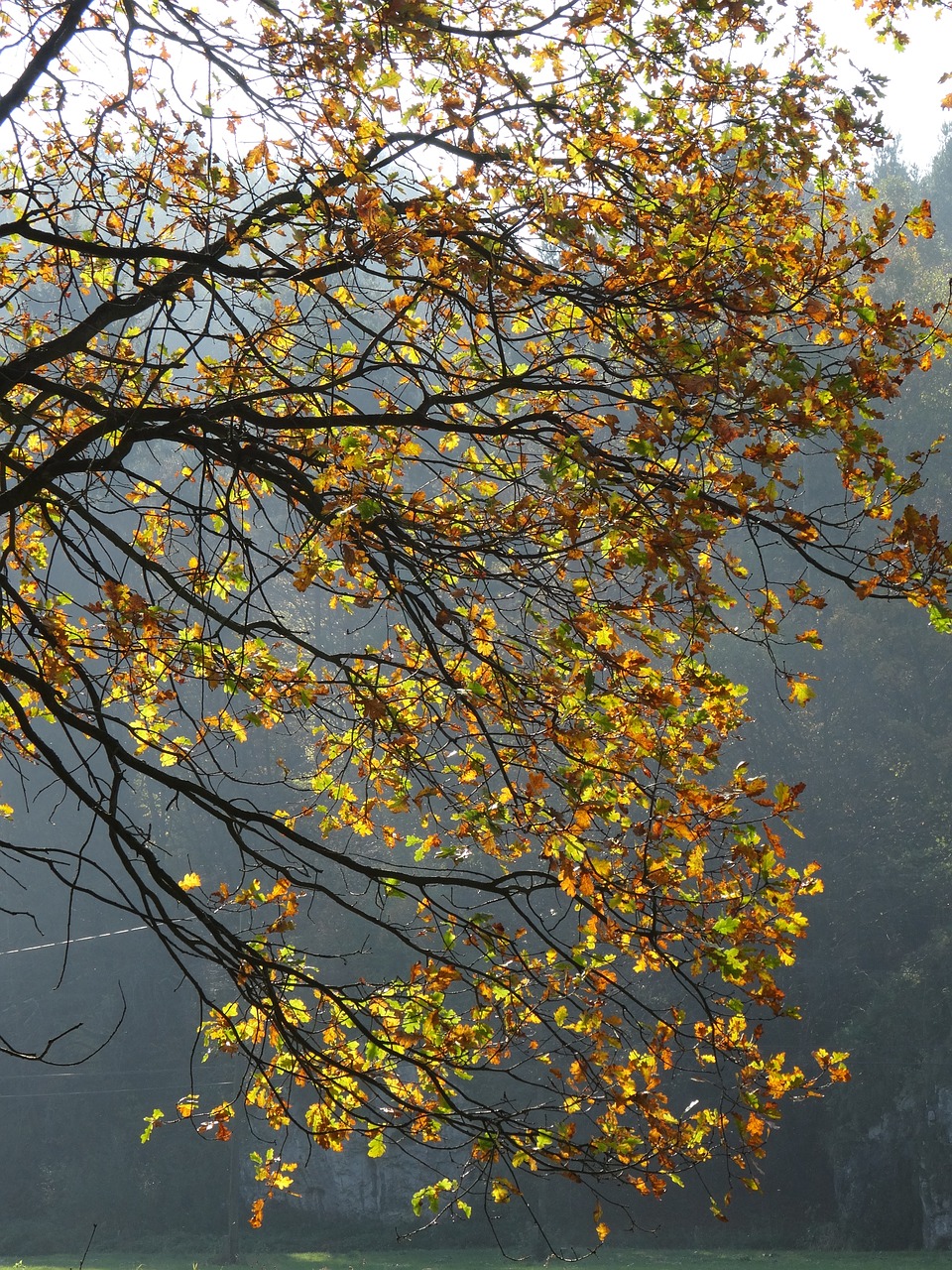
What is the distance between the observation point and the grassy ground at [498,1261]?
19016 mm

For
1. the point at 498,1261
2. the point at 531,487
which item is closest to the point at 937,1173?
the point at 498,1261

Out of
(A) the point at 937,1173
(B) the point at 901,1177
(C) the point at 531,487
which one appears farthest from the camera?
(B) the point at 901,1177

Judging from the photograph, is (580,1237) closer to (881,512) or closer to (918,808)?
(918,808)

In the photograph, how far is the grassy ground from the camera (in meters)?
19.0

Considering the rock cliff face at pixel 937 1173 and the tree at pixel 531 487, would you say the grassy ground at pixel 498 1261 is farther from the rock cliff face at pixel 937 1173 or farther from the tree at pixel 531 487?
the tree at pixel 531 487

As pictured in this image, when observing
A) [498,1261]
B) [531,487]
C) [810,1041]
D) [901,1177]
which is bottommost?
[498,1261]

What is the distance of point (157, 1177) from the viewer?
26938 millimetres

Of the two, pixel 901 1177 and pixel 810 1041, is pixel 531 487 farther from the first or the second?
pixel 810 1041

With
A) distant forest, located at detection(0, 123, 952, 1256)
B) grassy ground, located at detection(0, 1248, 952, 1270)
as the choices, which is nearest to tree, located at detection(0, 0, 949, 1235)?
grassy ground, located at detection(0, 1248, 952, 1270)

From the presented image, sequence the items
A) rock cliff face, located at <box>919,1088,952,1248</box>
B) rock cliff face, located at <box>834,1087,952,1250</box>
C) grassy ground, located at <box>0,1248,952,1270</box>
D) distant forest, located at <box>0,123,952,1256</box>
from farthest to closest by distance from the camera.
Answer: distant forest, located at <box>0,123,952,1256</box>, rock cliff face, located at <box>834,1087,952,1250</box>, rock cliff face, located at <box>919,1088,952,1248</box>, grassy ground, located at <box>0,1248,952,1270</box>

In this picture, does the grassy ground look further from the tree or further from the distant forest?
the tree

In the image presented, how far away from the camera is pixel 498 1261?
2091 cm

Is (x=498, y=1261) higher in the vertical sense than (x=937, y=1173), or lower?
lower

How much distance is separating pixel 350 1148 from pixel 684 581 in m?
22.9
